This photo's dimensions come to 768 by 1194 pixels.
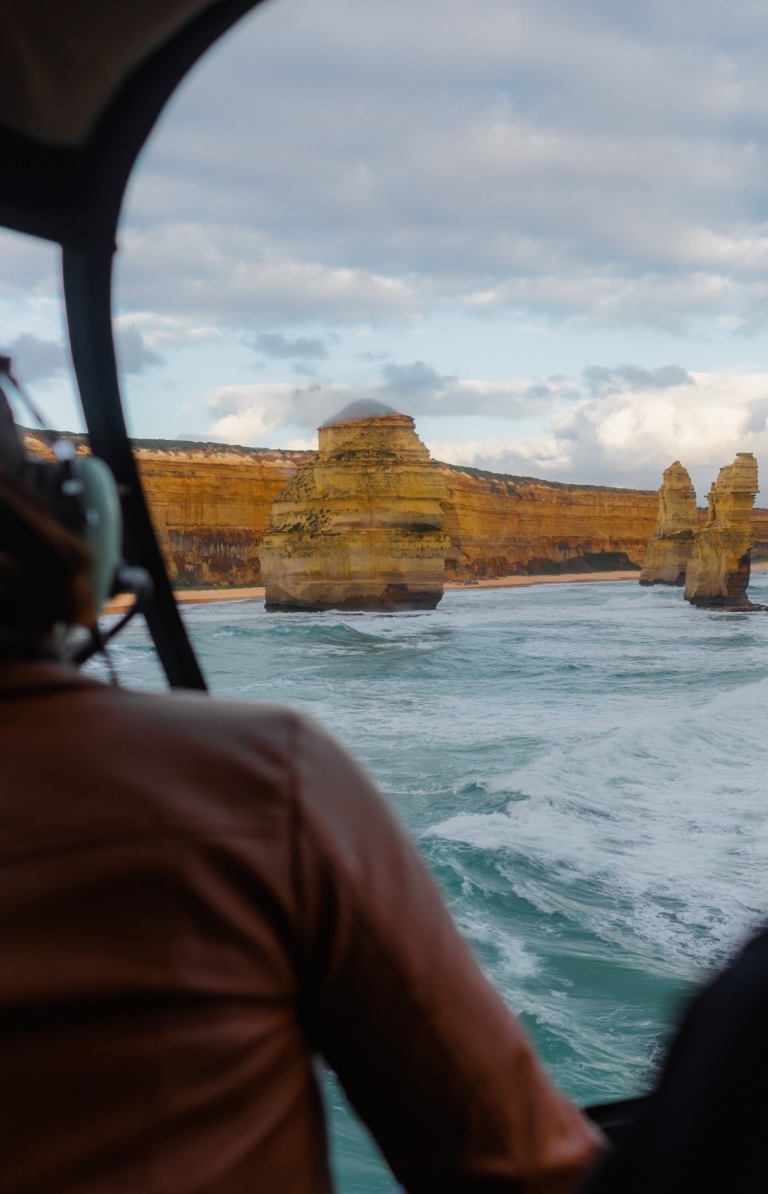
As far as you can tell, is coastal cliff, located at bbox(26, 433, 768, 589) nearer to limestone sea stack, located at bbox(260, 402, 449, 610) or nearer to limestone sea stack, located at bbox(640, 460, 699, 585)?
limestone sea stack, located at bbox(260, 402, 449, 610)

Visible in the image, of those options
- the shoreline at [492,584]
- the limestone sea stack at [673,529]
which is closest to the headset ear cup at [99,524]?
the shoreline at [492,584]

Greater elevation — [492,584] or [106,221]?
[106,221]

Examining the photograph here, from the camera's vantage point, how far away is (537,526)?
5438cm

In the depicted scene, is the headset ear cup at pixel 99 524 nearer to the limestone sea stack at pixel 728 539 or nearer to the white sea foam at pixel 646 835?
the white sea foam at pixel 646 835

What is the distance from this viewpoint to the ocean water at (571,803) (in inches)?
163

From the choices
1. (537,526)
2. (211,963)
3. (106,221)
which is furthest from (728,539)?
(211,963)

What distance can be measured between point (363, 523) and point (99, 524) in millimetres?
25691

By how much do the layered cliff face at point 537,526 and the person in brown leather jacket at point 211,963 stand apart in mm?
46205

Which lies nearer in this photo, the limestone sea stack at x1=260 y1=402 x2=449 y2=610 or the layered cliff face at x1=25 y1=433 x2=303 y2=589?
the limestone sea stack at x1=260 y1=402 x2=449 y2=610

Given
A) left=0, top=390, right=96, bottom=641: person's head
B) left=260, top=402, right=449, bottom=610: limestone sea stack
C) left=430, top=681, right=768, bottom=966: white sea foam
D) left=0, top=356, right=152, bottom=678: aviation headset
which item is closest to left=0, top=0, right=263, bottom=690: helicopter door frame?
left=0, top=356, right=152, bottom=678: aviation headset

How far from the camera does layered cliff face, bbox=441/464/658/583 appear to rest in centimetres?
4972

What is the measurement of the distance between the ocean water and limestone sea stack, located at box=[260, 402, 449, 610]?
13.5 feet

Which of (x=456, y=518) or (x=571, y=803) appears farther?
(x=456, y=518)

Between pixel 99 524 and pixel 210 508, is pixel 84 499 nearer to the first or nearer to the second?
pixel 99 524
